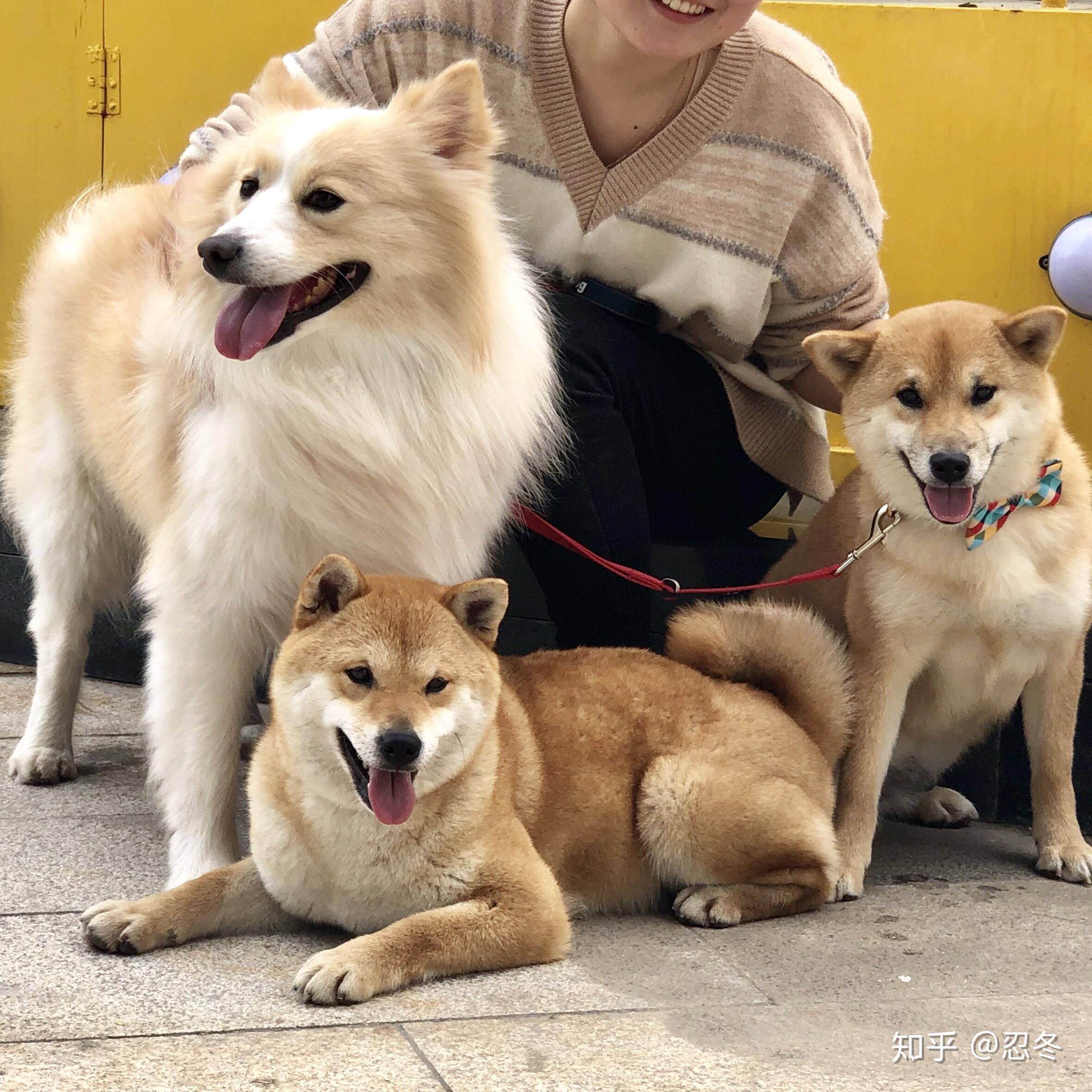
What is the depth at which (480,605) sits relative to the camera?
2.17m

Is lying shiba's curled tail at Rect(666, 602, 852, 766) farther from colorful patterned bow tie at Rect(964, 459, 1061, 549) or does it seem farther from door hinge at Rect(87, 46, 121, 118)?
door hinge at Rect(87, 46, 121, 118)

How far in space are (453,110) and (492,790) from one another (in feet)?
3.81

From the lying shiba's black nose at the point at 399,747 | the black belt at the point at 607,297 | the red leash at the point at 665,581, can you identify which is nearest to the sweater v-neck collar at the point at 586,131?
the black belt at the point at 607,297

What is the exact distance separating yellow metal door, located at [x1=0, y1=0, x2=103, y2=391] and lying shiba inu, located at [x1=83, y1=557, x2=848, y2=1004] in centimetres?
211

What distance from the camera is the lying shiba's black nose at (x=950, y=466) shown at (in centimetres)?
244

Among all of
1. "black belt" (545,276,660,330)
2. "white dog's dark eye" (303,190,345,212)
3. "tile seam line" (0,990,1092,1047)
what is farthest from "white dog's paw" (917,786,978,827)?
"white dog's dark eye" (303,190,345,212)

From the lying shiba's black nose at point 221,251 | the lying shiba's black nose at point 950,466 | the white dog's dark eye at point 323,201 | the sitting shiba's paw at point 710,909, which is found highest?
the white dog's dark eye at point 323,201

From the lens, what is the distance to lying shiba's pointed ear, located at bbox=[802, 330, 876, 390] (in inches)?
103

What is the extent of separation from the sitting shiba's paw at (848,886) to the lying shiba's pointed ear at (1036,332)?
1011mm

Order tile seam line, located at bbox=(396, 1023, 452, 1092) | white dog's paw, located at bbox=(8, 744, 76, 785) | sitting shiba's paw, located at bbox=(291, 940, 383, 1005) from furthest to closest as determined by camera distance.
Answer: white dog's paw, located at bbox=(8, 744, 76, 785) < sitting shiba's paw, located at bbox=(291, 940, 383, 1005) < tile seam line, located at bbox=(396, 1023, 452, 1092)

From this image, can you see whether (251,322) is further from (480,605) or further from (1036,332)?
(1036,332)

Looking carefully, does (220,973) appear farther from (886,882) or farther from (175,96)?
(175,96)

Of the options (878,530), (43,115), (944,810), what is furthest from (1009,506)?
(43,115)

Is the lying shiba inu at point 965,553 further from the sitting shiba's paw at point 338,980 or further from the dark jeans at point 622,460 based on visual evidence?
the sitting shiba's paw at point 338,980
